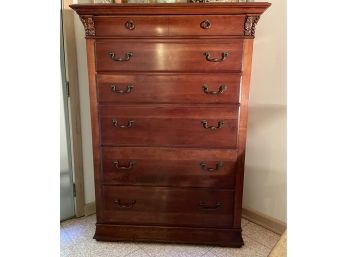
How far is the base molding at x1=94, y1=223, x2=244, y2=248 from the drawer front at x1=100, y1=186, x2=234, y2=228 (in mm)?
39

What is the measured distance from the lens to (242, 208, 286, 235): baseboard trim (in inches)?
74.0

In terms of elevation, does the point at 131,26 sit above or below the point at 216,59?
above

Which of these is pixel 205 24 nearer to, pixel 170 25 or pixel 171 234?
pixel 170 25

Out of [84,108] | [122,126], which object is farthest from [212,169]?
[84,108]

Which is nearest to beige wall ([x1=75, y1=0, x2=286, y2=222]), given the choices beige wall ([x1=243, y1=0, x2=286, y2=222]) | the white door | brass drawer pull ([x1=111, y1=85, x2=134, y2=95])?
beige wall ([x1=243, y1=0, x2=286, y2=222])

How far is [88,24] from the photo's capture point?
1442mm


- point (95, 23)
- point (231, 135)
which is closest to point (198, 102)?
point (231, 135)

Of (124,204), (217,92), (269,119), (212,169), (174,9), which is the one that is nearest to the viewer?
(174,9)

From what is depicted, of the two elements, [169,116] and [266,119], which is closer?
[169,116]

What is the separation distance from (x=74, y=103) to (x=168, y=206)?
1001mm

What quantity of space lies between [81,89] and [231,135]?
1.15 m

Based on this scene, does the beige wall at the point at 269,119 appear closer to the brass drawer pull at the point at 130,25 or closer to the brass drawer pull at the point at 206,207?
the brass drawer pull at the point at 206,207

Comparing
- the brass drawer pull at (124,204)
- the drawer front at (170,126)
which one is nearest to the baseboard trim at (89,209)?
the brass drawer pull at (124,204)

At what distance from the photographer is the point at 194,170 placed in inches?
62.8
